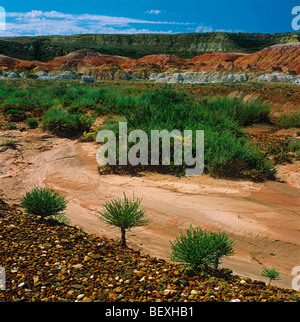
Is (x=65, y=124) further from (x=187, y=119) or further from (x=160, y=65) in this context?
(x=160, y=65)

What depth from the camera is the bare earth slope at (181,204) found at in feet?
16.4

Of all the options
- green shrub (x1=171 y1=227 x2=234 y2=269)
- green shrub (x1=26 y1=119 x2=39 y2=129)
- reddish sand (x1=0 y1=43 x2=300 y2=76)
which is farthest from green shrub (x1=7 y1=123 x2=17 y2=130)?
reddish sand (x1=0 y1=43 x2=300 y2=76)

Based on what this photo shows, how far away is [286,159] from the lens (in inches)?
360

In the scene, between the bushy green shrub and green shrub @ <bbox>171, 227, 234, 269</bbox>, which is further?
the bushy green shrub

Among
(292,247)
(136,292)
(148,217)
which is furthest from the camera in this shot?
(148,217)

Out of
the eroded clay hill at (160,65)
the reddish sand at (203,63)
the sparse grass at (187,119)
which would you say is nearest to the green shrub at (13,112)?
the sparse grass at (187,119)

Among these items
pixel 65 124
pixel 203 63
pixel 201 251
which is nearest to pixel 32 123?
pixel 65 124

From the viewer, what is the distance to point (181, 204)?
6438 mm

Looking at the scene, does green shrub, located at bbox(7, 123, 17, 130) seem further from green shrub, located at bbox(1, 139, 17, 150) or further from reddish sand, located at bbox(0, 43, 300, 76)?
reddish sand, located at bbox(0, 43, 300, 76)

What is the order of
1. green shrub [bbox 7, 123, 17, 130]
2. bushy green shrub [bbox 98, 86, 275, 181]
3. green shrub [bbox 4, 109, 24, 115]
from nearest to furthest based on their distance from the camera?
bushy green shrub [bbox 98, 86, 275, 181] < green shrub [bbox 7, 123, 17, 130] < green shrub [bbox 4, 109, 24, 115]

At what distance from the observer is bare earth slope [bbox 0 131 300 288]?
4.99 m

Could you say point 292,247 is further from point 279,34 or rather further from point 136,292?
point 279,34

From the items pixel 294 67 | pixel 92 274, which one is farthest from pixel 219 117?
pixel 294 67

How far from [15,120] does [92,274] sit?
11710 mm
